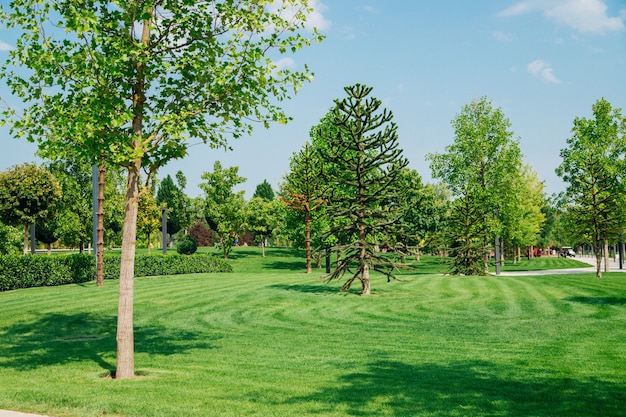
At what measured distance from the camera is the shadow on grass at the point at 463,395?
691 centimetres

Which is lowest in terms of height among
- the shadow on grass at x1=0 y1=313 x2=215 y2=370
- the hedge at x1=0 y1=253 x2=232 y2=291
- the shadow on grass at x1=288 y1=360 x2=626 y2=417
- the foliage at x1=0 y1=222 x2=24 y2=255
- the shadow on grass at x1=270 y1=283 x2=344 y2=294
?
the shadow on grass at x1=0 y1=313 x2=215 y2=370

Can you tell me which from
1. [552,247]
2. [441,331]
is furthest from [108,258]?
[552,247]

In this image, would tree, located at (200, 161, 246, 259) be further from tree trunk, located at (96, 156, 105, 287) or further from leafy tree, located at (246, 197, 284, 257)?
tree trunk, located at (96, 156, 105, 287)

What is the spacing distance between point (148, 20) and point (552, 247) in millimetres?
119651

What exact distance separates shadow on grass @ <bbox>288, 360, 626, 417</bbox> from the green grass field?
28 millimetres

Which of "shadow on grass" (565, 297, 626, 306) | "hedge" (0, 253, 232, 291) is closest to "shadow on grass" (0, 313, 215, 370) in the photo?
"hedge" (0, 253, 232, 291)

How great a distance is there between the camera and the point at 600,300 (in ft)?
68.0

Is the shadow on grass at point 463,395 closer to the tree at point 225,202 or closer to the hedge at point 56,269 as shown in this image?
the hedge at point 56,269

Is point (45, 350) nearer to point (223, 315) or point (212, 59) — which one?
point (223, 315)

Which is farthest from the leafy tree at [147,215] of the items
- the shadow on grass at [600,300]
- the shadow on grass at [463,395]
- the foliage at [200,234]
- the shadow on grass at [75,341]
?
the shadow on grass at [463,395]

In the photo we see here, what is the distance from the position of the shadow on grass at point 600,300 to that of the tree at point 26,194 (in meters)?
36.4

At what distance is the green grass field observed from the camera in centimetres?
741

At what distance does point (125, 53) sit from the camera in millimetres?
9047

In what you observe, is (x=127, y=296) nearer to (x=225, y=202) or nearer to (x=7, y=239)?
(x=7, y=239)
